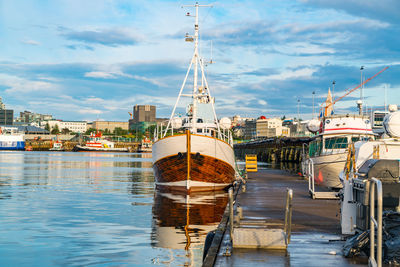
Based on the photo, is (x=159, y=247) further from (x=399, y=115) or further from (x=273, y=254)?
(x=399, y=115)

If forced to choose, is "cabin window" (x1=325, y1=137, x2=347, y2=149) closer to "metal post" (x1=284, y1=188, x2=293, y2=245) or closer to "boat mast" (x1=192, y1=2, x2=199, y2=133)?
"boat mast" (x1=192, y1=2, x2=199, y2=133)

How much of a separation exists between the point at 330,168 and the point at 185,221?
9.70m

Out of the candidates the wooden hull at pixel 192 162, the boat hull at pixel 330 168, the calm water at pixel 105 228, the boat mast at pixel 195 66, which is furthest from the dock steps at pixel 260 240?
the boat mast at pixel 195 66

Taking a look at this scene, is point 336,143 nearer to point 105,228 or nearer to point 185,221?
Result: point 185,221

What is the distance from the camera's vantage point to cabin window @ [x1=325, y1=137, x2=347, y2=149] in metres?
29.6

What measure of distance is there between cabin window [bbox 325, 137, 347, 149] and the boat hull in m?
1.89

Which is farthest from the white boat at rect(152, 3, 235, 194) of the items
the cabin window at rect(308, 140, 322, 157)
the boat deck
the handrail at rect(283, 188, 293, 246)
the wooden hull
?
the handrail at rect(283, 188, 293, 246)

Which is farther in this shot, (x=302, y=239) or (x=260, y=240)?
(x=302, y=239)

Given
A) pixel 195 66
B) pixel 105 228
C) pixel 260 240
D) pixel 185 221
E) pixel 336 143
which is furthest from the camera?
pixel 195 66

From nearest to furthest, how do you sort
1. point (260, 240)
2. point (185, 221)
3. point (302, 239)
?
point (260, 240)
point (302, 239)
point (185, 221)

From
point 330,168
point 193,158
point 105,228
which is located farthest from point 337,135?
point 105,228

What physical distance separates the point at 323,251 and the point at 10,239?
471 inches

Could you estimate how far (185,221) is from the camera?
854 inches

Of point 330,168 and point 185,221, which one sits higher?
point 330,168
